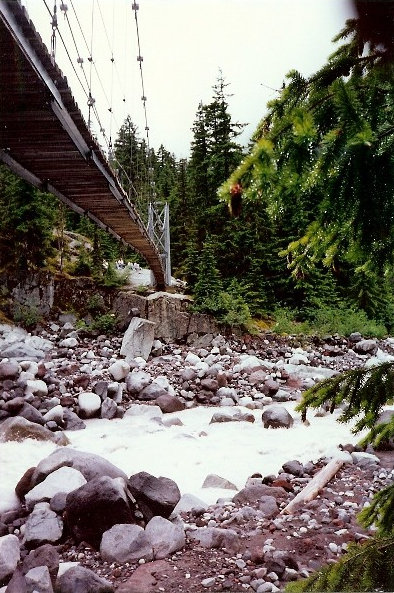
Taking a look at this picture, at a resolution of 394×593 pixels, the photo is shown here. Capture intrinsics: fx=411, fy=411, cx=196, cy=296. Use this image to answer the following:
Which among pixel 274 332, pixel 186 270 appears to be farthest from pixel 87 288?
pixel 274 332

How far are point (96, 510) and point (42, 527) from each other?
0.40 m

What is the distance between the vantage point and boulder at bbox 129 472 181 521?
291 centimetres

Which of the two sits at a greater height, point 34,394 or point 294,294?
point 294,294

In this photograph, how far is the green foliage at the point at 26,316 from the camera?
12.6 m

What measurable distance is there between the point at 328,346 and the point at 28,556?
11.3 meters

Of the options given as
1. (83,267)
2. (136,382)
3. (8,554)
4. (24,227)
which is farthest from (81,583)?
(83,267)

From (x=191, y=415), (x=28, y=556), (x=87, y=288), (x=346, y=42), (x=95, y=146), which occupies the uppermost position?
(x=95, y=146)

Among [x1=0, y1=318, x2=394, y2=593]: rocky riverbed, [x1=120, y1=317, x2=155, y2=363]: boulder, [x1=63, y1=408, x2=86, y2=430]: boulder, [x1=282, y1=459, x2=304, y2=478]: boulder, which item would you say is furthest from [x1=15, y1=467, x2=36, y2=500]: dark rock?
[x1=120, y1=317, x2=155, y2=363]: boulder

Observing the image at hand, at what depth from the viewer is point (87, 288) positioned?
1373 cm

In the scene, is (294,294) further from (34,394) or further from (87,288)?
(34,394)

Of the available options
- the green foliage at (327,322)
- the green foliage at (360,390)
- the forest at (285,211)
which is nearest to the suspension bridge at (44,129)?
the forest at (285,211)

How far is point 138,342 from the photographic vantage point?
35.9 ft

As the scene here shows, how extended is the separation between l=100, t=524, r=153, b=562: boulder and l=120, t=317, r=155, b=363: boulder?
8.21m

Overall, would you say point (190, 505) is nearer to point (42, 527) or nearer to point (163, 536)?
point (163, 536)
